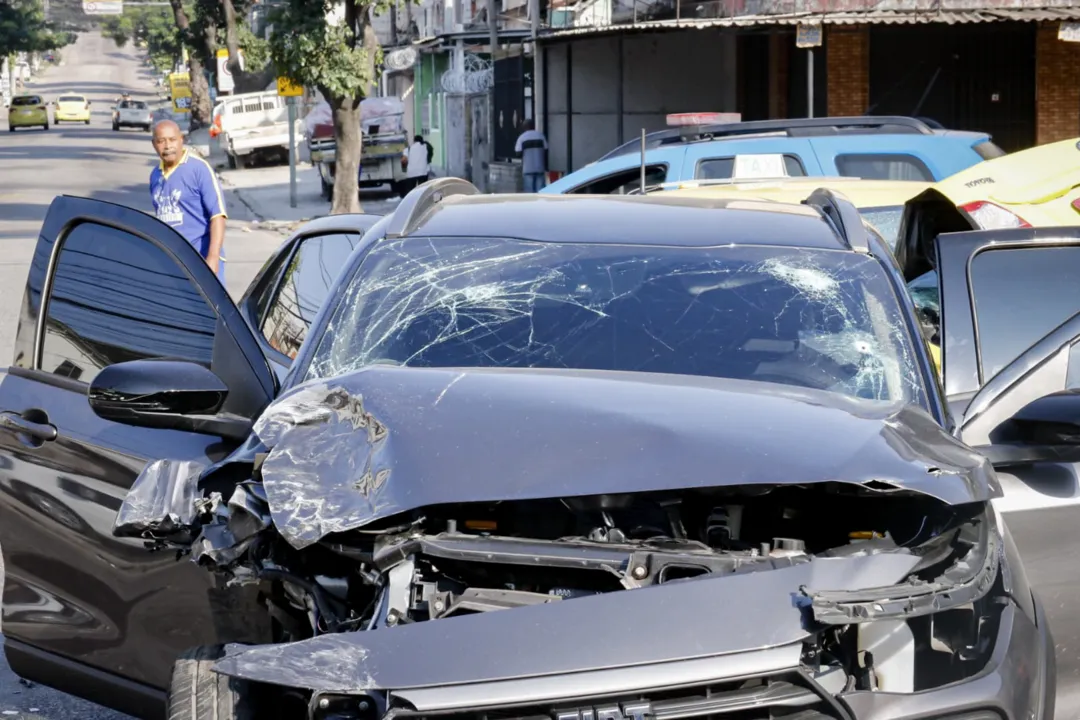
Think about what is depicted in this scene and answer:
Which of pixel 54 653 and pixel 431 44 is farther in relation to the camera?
pixel 431 44

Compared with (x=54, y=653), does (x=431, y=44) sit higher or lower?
higher

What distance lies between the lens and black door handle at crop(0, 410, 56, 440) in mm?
4387

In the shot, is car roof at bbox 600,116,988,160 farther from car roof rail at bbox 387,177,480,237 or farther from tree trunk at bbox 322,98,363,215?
tree trunk at bbox 322,98,363,215

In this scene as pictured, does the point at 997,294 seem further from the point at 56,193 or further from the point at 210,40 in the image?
the point at 210,40

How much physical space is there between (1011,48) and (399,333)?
21109 mm

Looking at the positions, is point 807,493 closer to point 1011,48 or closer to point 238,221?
point 1011,48

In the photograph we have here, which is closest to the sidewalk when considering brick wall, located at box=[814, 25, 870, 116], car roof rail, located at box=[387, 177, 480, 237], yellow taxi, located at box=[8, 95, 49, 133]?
brick wall, located at box=[814, 25, 870, 116]

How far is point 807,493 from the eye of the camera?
11.0 feet

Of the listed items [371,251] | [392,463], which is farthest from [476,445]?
[371,251]

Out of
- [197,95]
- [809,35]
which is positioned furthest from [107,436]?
[197,95]

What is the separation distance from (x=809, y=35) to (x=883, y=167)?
7.50 metres

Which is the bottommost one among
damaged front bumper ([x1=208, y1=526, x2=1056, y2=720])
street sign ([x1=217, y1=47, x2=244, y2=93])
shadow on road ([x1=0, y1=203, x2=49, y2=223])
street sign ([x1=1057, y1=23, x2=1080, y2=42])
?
shadow on road ([x1=0, y1=203, x2=49, y2=223])

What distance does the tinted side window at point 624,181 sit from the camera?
1112 centimetres

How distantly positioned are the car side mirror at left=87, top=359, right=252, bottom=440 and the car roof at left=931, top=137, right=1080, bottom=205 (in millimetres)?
4069
